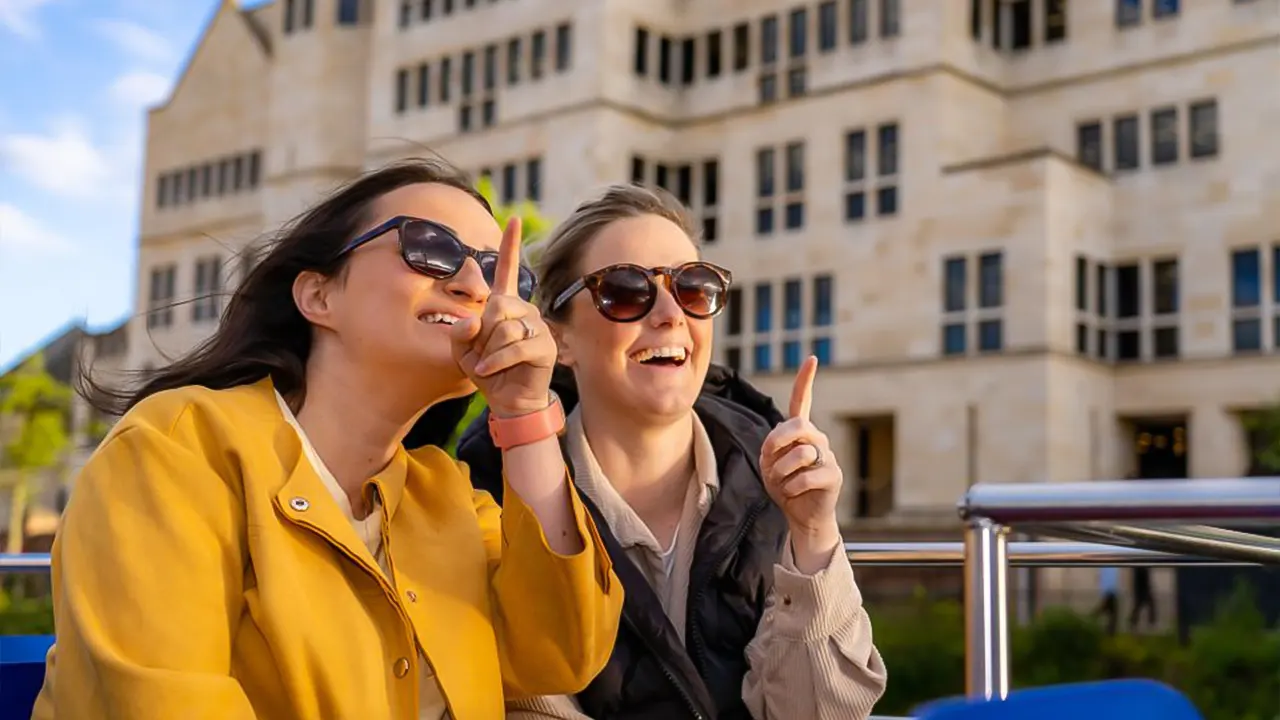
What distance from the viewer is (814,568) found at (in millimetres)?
2840

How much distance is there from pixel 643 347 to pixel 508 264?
Answer: 26.6 inches

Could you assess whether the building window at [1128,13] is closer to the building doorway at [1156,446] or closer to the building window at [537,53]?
the building doorway at [1156,446]

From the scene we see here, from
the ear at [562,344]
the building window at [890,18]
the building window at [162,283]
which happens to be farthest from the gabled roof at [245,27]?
the ear at [562,344]

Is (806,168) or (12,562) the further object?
(806,168)

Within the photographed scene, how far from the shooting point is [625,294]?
3.20 metres

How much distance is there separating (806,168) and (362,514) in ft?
98.5

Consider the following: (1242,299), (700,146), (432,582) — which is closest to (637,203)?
(432,582)

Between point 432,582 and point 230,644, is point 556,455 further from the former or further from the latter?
point 230,644

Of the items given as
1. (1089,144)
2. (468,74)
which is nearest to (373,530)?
(1089,144)

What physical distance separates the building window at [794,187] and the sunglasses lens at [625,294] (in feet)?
95.6

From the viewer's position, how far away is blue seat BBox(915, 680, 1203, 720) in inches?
53.3

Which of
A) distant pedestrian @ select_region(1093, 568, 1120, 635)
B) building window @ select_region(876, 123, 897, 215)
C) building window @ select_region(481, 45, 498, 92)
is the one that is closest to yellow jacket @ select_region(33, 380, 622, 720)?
distant pedestrian @ select_region(1093, 568, 1120, 635)

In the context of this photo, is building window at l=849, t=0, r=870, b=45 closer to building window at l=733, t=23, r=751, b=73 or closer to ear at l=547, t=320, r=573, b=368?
building window at l=733, t=23, r=751, b=73

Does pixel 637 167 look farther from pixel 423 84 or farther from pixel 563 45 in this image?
pixel 423 84
